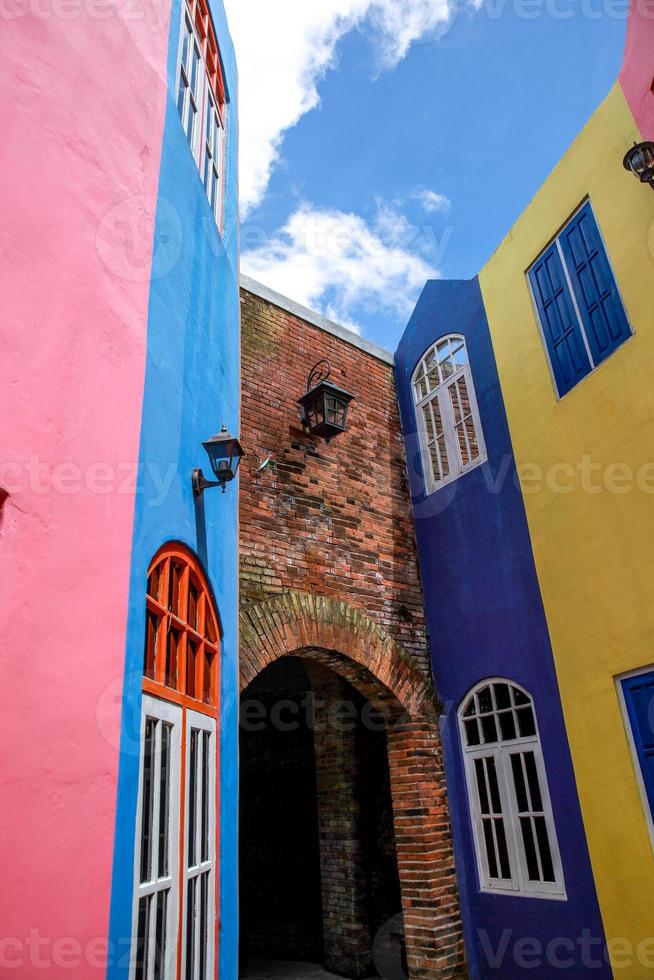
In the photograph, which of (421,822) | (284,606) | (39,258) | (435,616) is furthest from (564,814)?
(39,258)

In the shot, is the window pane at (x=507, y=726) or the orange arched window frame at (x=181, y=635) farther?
the window pane at (x=507, y=726)

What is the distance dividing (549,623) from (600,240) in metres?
3.32

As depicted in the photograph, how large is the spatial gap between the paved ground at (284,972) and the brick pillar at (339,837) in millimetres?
167

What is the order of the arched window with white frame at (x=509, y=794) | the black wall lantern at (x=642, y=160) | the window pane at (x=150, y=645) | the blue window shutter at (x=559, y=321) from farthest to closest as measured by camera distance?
the blue window shutter at (x=559, y=321), the arched window with white frame at (x=509, y=794), the black wall lantern at (x=642, y=160), the window pane at (x=150, y=645)

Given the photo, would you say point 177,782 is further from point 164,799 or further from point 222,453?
point 222,453

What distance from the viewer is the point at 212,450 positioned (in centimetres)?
415

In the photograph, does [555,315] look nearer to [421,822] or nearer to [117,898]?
[421,822]

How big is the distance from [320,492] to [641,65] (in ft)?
14.6

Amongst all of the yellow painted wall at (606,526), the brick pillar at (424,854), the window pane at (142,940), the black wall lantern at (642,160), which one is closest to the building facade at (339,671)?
the brick pillar at (424,854)

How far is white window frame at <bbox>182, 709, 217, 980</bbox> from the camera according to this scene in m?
3.19

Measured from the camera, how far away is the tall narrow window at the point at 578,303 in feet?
17.9

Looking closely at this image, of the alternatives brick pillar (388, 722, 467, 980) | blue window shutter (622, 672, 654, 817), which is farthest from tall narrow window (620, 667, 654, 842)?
brick pillar (388, 722, 467, 980)

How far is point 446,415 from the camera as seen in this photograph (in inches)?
293

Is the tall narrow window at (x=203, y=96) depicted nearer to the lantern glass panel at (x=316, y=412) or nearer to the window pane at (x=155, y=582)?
the lantern glass panel at (x=316, y=412)
